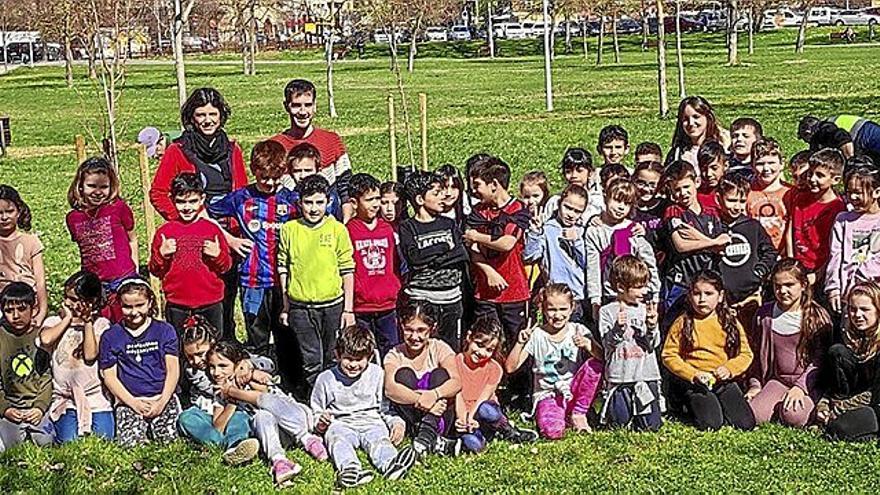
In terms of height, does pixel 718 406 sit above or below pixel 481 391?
below

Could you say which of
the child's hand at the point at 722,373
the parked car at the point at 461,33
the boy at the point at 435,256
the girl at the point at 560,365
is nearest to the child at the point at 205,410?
the boy at the point at 435,256

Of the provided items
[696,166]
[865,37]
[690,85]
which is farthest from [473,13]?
[696,166]

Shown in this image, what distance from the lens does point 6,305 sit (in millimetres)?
6758

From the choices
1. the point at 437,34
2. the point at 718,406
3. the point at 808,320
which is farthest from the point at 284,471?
the point at 437,34

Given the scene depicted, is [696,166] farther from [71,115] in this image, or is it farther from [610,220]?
[71,115]

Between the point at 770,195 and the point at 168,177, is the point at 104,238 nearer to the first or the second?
the point at 168,177

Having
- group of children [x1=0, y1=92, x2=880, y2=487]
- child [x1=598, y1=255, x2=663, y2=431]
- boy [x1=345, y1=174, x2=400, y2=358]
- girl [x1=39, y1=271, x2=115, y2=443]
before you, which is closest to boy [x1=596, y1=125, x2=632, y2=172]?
group of children [x1=0, y1=92, x2=880, y2=487]

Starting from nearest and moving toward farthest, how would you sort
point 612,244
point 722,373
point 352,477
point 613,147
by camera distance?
point 352,477 → point 722,373 → point 612,244 → point 613,147

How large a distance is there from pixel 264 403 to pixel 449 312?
132 cm

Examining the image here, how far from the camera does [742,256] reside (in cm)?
712

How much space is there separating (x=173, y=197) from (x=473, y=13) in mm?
84524

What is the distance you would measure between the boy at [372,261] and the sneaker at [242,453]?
1.08 meters

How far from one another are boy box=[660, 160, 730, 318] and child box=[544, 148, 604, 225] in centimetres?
57

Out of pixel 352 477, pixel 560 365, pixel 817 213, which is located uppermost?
pixel 817 213
